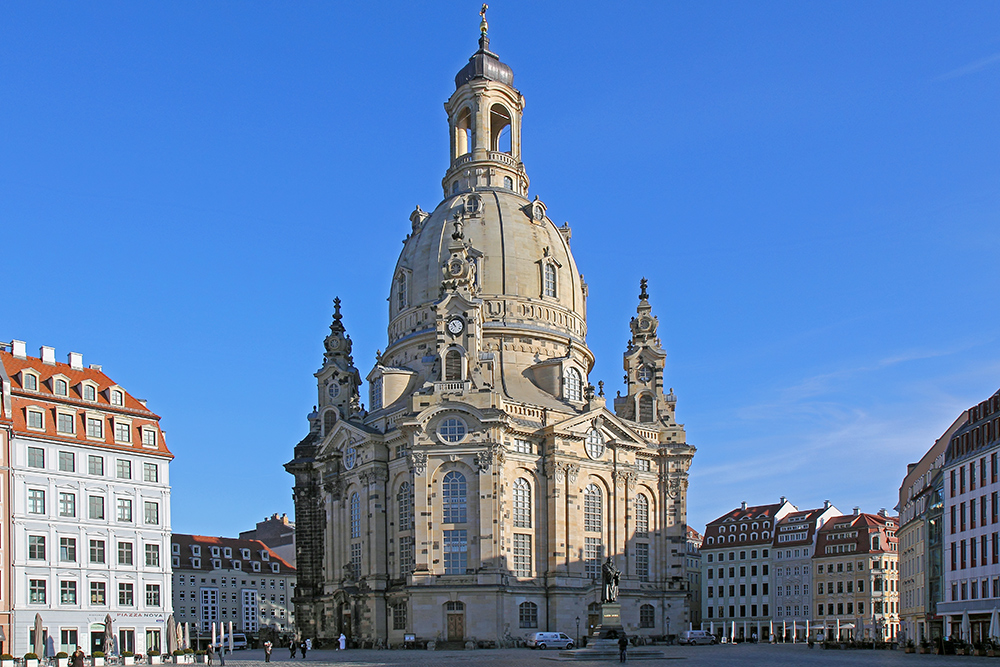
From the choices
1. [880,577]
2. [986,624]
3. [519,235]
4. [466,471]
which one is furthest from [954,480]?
[880,577]

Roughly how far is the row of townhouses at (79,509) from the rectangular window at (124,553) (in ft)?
0.21

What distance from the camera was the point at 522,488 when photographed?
297ft

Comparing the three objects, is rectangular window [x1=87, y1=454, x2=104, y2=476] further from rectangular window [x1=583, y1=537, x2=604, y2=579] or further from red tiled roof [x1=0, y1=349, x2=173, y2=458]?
rectangular window [x1=583, y1=537, x2=604, y2=579]

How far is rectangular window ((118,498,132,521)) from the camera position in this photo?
72.3 m

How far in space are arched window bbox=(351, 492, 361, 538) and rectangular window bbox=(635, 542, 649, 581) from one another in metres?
24.3

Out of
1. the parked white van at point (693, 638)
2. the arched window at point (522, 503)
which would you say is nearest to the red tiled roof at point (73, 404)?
the arched window at point (522, 503)

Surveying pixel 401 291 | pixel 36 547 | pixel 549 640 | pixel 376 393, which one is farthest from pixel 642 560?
pixel 36 547

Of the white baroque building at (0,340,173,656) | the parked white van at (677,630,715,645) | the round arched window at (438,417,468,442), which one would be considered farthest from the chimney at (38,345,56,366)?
the parked white van at (677,630,715,645)

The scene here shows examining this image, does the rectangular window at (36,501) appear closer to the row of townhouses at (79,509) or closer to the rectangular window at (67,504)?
the row of townhouses at (79,509)

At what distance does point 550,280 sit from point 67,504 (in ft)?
162

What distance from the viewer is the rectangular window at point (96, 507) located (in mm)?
70750

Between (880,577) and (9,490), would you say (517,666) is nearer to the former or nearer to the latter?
(9,490)

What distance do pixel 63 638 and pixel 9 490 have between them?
9.54m

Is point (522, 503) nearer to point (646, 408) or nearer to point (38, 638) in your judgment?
point (646, 408)
